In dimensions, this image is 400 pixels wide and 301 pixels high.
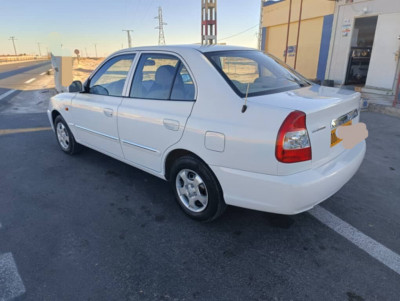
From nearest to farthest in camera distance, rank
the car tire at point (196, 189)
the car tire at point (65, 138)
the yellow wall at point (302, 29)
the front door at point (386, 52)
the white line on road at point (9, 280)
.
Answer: the white line on road at point (9, 280), the car tire at point (196, 189), the car tire at point (65, 138), the front door at point (386, 52), the yellow wall at point (302, 29)

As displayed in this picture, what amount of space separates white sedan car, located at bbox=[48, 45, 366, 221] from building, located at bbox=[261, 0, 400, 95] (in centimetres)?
784

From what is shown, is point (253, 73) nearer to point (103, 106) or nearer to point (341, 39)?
point (103, 106)

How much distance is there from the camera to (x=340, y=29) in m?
11.1

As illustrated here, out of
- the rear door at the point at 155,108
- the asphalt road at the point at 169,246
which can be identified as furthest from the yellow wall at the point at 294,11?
the rear door at the point at 155,108

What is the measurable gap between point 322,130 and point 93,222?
237 cm

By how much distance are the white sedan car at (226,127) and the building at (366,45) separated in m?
7.75

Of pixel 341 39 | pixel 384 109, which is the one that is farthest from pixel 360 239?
pixel 341 39

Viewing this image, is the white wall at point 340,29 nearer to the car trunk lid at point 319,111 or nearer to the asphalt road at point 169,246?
the asphalt road at point 169,246

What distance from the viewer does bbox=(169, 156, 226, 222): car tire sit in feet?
8.87

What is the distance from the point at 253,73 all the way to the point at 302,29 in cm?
1208

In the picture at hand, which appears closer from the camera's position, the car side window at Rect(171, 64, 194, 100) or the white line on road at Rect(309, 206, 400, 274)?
the white line on road at Rect(309, 206, 400, 274)

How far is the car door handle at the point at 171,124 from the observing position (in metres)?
2.81

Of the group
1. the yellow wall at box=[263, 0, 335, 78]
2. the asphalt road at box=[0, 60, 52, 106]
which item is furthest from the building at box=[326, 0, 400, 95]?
the asphalt road at box=[0, 60, 52, 106]

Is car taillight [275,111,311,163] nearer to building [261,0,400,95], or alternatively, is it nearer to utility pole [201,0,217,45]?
building [261,0,400,95]
